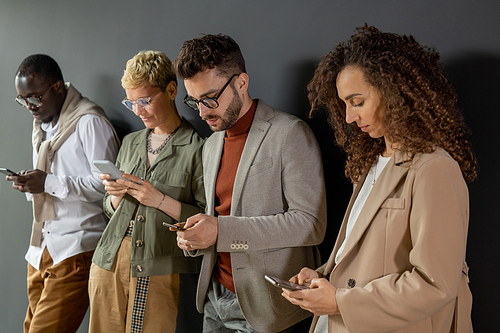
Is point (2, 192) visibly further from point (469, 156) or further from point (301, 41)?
point (469, 156)

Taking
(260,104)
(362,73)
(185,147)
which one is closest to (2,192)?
(185,147)

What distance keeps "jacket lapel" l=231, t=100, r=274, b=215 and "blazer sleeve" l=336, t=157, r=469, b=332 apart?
72 cm

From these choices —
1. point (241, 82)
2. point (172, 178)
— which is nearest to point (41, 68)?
point (172, 178)

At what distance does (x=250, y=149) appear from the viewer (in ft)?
6.13

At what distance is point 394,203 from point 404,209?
0.04m

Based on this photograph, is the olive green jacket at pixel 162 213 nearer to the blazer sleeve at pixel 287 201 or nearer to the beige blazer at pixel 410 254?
the blazer sleeve at pixel 287 201

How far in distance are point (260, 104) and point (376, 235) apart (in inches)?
33.6

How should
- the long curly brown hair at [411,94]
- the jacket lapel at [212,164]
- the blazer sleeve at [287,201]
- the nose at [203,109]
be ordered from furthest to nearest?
the jacket lapel at [212,164] < the nose at [203,109] < the blazer sleeve at [287,201] < the long curly brown hair at [411,94]

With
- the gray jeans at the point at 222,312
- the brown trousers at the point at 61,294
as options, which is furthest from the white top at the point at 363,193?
the brown trousers at the point at 61,294

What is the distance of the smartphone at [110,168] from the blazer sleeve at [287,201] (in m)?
0.63

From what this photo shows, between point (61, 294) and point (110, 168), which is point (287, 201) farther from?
point (61, 294)

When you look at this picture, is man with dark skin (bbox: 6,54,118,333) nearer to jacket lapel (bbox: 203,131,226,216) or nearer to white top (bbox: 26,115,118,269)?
white top (bbox: 26,115,118,269)

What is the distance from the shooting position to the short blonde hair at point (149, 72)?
7.45ft

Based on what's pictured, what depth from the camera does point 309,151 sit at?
6.01 feet
